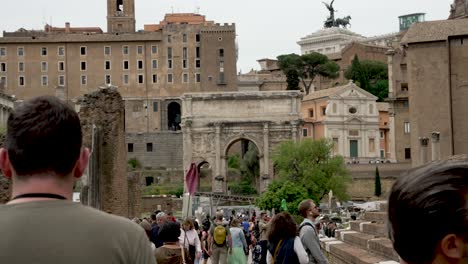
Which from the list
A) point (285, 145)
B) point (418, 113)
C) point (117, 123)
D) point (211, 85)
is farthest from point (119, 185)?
point (211, 85)

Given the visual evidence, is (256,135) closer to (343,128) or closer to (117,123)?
(343,128)

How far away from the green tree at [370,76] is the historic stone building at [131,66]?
460 inches

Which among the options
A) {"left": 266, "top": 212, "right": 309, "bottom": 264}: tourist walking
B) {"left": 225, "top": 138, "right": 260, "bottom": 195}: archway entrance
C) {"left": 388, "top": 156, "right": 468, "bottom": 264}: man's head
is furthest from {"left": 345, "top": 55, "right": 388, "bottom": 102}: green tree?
{"left": 388, "top": 156, "right": 468, "bottom": 264}: man's head

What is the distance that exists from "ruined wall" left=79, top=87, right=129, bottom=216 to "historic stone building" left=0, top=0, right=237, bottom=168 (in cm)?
7681

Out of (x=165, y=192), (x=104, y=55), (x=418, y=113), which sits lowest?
(x=165, y=192)

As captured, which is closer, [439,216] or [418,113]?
[439,216]

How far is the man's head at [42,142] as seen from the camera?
2.96m

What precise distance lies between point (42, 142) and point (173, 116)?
92.9 meters

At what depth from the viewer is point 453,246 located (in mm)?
2287

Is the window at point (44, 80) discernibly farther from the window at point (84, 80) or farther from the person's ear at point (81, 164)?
the person's ear at point (81, 164)

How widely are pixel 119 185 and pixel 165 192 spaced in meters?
57.6

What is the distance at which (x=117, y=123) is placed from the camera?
16438 millimetres

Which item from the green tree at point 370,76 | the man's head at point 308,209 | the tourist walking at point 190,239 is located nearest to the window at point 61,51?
the green tree at point 370,76

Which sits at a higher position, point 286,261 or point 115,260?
point 115,260
